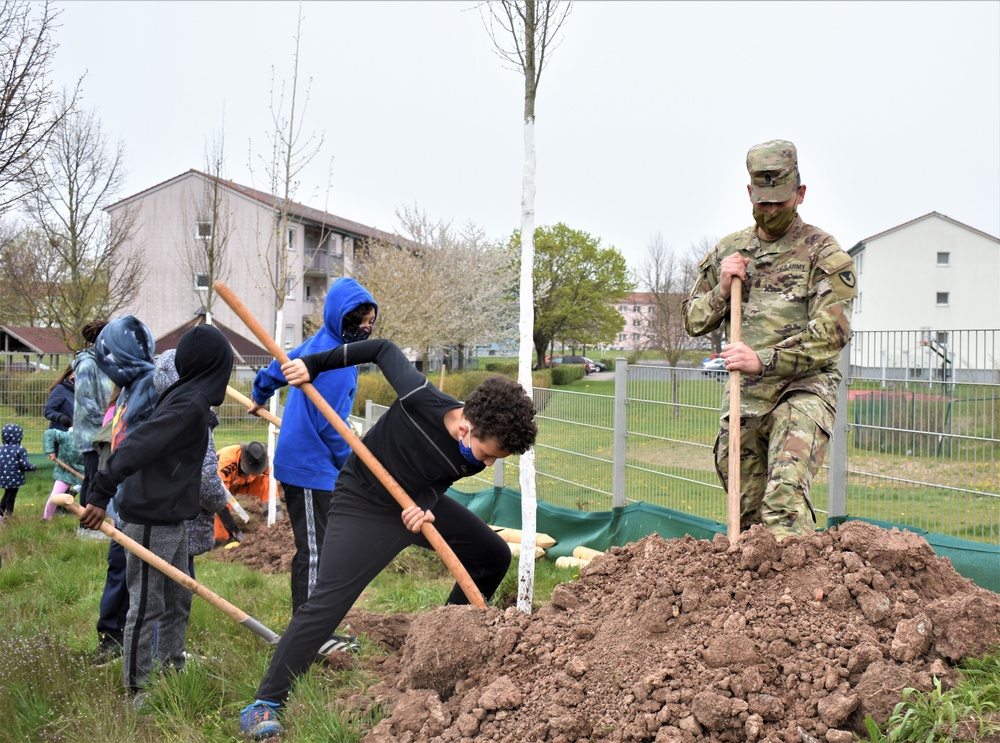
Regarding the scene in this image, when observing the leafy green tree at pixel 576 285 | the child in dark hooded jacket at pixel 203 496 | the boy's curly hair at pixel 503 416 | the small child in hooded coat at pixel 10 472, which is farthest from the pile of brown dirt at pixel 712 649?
the leafy green tree at pixel 576 285

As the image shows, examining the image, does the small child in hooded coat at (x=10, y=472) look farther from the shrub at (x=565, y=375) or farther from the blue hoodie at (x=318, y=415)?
the shrub at (x=565, y=375)

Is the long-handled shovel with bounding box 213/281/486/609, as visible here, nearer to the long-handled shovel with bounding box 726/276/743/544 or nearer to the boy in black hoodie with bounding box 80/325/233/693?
the boy in black hoodie with bounding box 80/325/233/693

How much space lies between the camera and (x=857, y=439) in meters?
5.51

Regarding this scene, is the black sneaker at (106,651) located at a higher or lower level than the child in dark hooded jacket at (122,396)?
lower

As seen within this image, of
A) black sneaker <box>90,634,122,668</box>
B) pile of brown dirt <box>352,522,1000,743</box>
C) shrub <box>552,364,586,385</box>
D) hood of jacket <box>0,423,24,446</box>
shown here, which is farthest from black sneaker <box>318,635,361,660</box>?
shrub <box>552,364,586,385</box>

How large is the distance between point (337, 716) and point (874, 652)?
1.98 meters

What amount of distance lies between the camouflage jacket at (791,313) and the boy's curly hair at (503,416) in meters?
1.08

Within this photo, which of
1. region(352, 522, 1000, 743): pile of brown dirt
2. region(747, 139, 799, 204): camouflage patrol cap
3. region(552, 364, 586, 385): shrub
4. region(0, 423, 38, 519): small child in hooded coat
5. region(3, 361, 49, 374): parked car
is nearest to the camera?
region(352, 522, 1000, 743): pile of brown dirt

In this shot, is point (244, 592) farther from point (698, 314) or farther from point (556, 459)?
point (698, 314)

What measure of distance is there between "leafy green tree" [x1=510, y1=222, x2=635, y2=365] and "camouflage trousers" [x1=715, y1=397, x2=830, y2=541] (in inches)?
1929

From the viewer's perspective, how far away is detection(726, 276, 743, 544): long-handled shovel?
3766 mm

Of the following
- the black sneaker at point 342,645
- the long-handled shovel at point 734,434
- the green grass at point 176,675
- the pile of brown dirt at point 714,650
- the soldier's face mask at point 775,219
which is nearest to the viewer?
the pile of brown dirt at point 714,650

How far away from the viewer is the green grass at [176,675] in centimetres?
363

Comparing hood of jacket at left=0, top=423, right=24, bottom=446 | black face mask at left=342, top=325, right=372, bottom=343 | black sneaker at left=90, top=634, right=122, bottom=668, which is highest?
black face mask at left=342, top=325, right=372, bottom=343
